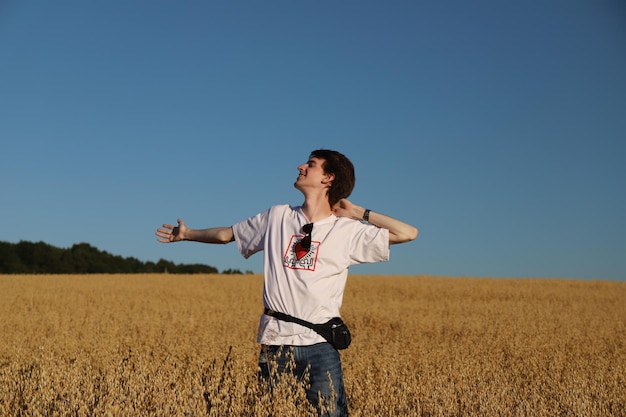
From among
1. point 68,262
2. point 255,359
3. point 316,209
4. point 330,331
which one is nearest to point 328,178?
point 316,209

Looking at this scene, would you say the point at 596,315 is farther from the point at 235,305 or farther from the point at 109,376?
the point at 109,376

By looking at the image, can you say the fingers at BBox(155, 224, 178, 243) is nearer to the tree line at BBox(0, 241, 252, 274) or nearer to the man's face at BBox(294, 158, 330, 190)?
the man's face at BBox(294, 158, 330, 190)

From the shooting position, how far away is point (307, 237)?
3.55m

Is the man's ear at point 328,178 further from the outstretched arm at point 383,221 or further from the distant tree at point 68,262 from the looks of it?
the distant tree at point 68,262

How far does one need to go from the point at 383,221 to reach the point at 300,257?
552 millimetres

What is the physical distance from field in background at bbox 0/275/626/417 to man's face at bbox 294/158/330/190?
3.96ft

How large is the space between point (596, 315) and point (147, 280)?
18.1 m

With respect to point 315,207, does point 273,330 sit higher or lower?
lower

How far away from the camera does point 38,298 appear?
57.8ft

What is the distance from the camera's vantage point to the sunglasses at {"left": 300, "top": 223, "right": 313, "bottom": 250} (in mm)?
3549

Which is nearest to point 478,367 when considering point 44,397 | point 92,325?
point 44,397

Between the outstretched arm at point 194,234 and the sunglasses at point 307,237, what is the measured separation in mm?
624

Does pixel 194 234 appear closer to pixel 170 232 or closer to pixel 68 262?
pixel 170 232

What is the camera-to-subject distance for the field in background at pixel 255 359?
13.4 feet
